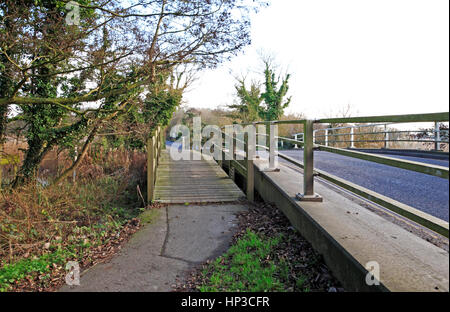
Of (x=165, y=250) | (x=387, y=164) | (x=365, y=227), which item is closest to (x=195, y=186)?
(x=165, y=250)

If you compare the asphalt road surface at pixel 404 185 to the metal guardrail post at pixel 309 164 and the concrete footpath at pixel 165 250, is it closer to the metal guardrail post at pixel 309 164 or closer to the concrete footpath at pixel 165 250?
the metal guardrail post at pixel 309 164

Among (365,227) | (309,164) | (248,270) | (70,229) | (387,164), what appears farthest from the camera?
(70,229)

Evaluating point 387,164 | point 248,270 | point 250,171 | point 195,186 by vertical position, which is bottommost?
point 248,270

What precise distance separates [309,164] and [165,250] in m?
1.97

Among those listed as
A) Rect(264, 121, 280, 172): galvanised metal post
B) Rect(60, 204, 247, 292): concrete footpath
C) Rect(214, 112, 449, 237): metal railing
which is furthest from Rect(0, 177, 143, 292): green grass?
Rect(214, 112, 449, 237): metal railing

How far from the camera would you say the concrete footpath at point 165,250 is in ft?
10.2

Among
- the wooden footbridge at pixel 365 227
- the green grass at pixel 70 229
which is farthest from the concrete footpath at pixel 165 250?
the wooden footbridge at pixel 365 227

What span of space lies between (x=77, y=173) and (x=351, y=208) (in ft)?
25.9

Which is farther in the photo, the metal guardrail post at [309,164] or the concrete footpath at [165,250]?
the metal guardrail post at [309,164]

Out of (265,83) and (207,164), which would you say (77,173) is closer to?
(207,164)

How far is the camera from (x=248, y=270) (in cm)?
307

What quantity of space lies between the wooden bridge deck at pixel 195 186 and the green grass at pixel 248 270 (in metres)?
2.14

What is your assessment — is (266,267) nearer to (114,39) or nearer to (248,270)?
(248,270)

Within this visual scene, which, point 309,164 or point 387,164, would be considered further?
point 309,164
